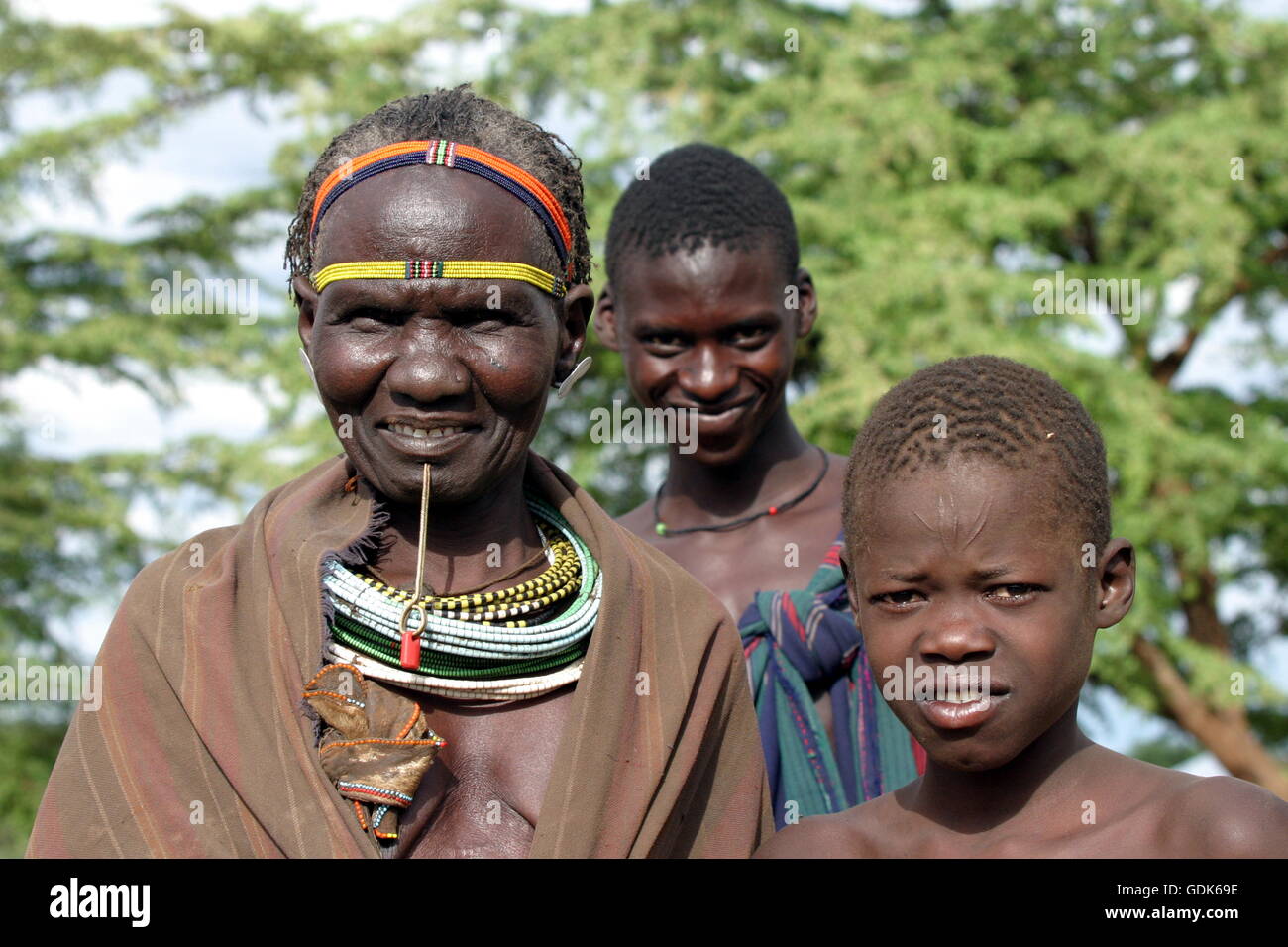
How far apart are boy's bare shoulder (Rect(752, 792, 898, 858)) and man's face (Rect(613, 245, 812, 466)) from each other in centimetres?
145

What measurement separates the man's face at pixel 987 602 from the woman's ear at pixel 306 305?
100 cm

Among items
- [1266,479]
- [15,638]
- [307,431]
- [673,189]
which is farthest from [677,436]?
[15,638]

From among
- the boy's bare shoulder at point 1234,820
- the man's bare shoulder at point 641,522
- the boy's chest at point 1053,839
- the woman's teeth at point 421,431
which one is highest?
the woman's teeth at point 421,431

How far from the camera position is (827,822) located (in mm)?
2299

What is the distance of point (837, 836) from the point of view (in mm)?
2264

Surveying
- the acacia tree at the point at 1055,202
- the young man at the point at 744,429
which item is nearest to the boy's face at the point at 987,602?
the young man at the point at 744,429

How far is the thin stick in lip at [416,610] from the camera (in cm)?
212

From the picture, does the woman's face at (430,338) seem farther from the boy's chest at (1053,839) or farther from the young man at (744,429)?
the young man at (744,429)

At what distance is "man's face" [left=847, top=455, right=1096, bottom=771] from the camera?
2.10m

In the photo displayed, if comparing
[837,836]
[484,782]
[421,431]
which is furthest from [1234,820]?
[421,431]

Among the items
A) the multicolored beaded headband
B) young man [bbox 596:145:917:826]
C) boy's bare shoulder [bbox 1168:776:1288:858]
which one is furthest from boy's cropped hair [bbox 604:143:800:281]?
boy's bare shoulder [bbox 1168:776:1288:858]

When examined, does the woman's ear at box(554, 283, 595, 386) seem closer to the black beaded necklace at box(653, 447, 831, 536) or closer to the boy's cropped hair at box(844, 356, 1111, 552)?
the boy's cropped hair at box(844, 356, 1111, 552)

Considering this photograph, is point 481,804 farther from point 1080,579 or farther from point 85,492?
point 85,492
